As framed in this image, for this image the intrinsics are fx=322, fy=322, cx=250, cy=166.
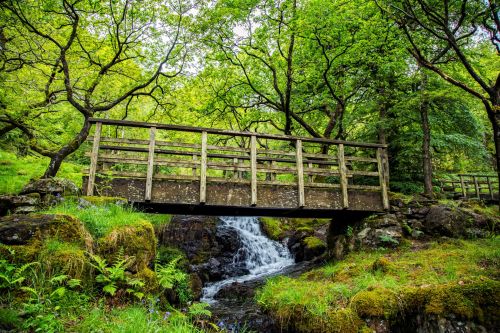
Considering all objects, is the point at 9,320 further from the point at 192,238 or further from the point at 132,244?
the point at 192,238

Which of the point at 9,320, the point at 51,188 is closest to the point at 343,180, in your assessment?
the point at 51,188

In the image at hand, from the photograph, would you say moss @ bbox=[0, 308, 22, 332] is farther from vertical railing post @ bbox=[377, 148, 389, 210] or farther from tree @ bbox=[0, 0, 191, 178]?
vertical railing post @ bbox=[377, 148, 389, 210]

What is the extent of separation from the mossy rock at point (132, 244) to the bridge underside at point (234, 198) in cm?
259

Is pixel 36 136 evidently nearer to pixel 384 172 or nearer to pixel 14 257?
pixel 14 257

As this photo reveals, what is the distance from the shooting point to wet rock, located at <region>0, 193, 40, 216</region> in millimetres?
6340

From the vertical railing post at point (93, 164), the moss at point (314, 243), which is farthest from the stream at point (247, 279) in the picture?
the vertical railing post at point (93, 164)

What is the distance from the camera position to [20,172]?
1228 centimetres

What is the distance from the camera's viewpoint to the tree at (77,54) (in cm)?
963

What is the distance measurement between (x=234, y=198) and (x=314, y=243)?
576 cm

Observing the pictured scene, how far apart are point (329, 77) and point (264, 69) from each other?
2993 millimetres

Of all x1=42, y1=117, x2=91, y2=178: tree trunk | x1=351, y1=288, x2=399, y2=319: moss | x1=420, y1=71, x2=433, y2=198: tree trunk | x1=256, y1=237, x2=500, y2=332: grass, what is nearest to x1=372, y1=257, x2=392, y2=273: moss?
x1=256, y1=237, x2=500, y2=332: grass

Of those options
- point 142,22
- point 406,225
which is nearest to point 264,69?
point 142,22

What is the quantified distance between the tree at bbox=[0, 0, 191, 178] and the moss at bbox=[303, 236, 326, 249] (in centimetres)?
913

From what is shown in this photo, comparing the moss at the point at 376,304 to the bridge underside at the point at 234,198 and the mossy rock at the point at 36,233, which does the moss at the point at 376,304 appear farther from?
the mossy rock at the point at 36,233
